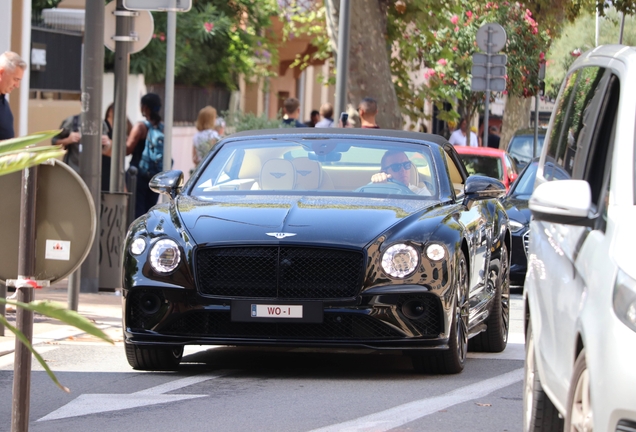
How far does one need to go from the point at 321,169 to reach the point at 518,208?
6.03 m

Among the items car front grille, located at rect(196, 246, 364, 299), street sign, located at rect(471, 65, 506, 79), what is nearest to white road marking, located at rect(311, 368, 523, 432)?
car front grille, located at rect(196, 246, 364, 299)

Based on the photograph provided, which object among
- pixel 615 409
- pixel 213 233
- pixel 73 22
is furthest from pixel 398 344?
pixel 73 22

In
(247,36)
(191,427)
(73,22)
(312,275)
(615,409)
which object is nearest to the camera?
(615,409)

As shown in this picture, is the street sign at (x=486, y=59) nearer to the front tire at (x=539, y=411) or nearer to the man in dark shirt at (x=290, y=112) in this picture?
the man in dark shirt at (x=290, y=112)

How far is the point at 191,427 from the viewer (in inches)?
260

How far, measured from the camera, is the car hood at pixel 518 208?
582 inches

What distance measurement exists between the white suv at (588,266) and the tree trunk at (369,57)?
16.2 meters

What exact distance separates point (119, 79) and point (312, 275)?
5.85 meters

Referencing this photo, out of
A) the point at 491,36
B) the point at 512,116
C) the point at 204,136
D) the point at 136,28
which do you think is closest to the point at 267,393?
the point at 136,28

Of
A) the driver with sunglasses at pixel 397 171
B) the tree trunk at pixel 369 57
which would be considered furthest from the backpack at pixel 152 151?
the driver with sunglasses at pixel 397 171

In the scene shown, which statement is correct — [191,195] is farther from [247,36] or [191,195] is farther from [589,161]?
[247,36]

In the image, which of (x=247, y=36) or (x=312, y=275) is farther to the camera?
(x=247, y=36)

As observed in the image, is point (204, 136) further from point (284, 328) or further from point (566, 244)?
point (566, 244)

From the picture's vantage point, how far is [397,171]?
30.7 feet
